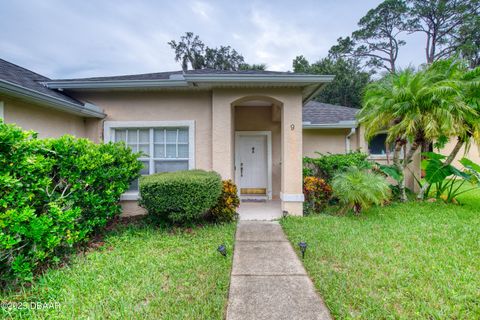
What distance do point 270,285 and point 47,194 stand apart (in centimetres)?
379

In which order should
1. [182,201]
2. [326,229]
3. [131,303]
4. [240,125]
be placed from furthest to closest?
1. [240,125]
2. [326,229]
3. [182,201]
4. [131,303]

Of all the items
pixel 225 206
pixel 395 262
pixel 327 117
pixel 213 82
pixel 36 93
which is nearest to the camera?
pixel 395 262

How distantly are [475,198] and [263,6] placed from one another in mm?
12698

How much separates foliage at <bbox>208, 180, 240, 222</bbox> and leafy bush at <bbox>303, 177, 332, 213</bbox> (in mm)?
2260

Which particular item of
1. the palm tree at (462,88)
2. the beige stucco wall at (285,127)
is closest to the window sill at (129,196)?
the beige stucco wall at (285,127)

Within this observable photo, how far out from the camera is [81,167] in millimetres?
4125

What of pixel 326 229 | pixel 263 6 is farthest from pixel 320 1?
pixel 326 229

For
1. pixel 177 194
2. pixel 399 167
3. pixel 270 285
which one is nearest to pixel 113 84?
pixel 177 194

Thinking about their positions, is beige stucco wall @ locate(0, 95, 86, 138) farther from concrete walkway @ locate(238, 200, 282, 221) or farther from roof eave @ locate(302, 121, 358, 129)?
roof eave @ locate(302, 121, 358, 129)

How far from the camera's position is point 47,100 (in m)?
4.86

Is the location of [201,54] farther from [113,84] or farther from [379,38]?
[113,84]

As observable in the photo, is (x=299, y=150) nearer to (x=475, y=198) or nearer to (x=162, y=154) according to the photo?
(x=162, y=154)

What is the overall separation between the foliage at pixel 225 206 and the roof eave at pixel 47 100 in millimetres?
A: 4197

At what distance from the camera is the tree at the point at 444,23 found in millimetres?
20000
